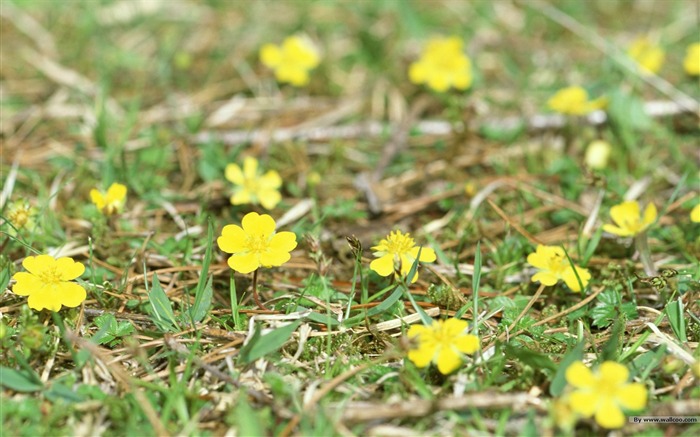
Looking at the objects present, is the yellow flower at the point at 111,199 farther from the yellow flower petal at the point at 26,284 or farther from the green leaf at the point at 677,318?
the green leaf at the point at 677,318

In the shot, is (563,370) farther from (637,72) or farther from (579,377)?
(637,72)

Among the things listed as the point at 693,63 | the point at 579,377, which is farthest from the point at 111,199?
the point at 693,63

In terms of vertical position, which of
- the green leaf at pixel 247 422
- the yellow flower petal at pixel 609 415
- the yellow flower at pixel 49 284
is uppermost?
the yellow flower at pixel 49 284

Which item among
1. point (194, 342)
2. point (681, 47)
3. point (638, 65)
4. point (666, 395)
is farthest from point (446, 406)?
point (681, 47)

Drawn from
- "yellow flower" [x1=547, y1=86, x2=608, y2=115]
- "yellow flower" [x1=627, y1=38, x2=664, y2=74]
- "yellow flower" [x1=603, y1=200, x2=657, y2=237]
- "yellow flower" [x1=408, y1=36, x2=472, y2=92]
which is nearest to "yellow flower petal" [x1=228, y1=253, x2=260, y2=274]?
"yellow flower" [x1=603, y1=200, x2=657, y2=237]

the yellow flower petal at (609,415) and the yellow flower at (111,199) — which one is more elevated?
the yellow flower at (111,199)

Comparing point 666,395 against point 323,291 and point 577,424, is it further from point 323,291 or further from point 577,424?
point 323,291

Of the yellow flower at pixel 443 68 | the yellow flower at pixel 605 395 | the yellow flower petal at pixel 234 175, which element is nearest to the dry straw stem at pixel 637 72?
the yellow flower at pixel 443 68
